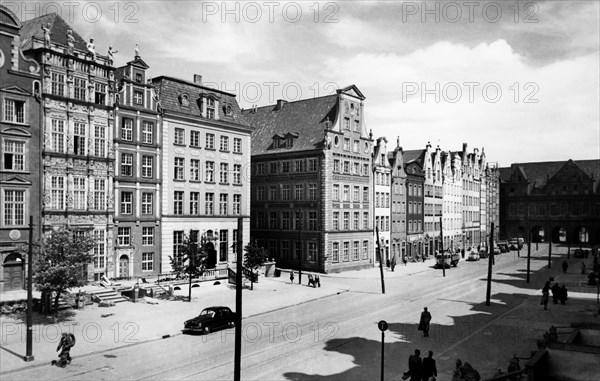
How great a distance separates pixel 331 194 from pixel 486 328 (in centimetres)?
2939

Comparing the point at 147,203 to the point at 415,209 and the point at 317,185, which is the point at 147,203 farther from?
the point at 415,209

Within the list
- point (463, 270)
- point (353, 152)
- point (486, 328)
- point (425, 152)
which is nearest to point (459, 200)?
point (425, 152)

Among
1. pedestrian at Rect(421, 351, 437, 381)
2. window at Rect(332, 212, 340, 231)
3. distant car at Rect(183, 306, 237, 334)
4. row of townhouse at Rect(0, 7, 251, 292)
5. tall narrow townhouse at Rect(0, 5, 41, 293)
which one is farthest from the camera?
window at Rect(332, 212, 340, 231)

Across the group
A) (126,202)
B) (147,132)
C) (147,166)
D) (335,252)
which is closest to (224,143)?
(147,132)

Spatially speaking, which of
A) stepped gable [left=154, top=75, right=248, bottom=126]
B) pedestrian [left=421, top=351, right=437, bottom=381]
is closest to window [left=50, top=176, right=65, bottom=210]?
stepped gable [left=154, top=75, right=248, bottom=126]

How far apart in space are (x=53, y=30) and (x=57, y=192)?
1307cm

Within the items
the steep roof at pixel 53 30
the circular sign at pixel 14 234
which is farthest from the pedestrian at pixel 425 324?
the steep roof at pixel 53 30

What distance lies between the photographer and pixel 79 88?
130 feet

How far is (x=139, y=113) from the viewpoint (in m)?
44.2

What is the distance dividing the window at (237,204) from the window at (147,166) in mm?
10826

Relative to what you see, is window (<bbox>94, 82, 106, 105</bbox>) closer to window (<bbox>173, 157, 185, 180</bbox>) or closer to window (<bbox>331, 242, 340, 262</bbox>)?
window (<bbox>173, 157, 185, 180</bbox>)

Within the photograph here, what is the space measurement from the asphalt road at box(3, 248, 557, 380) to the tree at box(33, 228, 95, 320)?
7.54 m

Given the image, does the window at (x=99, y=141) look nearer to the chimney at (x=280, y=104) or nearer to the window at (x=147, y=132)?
the window at (x=147, y=132)

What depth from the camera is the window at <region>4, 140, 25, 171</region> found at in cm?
3557
